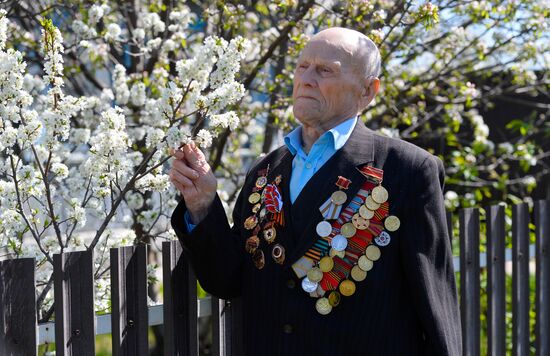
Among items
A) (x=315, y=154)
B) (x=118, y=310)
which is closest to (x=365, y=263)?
(x=315, y=154)

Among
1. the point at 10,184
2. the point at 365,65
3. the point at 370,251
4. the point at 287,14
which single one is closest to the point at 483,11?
the point at 287,14

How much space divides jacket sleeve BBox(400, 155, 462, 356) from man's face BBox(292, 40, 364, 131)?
0.99 feet

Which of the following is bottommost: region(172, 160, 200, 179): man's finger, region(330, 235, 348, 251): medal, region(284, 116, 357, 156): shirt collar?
region(330, 235, 348, 251): medal

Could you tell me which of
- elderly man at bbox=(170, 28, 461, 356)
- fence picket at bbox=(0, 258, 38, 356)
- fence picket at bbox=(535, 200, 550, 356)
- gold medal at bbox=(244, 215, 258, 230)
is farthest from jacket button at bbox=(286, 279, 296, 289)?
fence picket at bbox=(535, 200, 550, 356)

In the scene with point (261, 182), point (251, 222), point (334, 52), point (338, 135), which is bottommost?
point (251, 222)

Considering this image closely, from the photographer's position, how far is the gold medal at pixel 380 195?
222 cm

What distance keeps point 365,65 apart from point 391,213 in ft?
1.49

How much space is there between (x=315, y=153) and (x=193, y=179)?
38cm

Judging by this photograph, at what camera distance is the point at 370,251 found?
7.26 feet

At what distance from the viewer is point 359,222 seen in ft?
7.31

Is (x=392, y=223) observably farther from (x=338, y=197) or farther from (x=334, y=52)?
(x=334, y=52)

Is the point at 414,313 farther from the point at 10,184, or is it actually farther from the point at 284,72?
the point at 284,72

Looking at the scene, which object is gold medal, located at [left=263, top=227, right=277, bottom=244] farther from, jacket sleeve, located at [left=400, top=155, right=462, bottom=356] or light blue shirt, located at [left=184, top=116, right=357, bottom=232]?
jacket sleeve, located at [left=400, top=155, right=462, bottom=356]

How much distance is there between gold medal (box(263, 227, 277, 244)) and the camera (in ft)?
7.55
